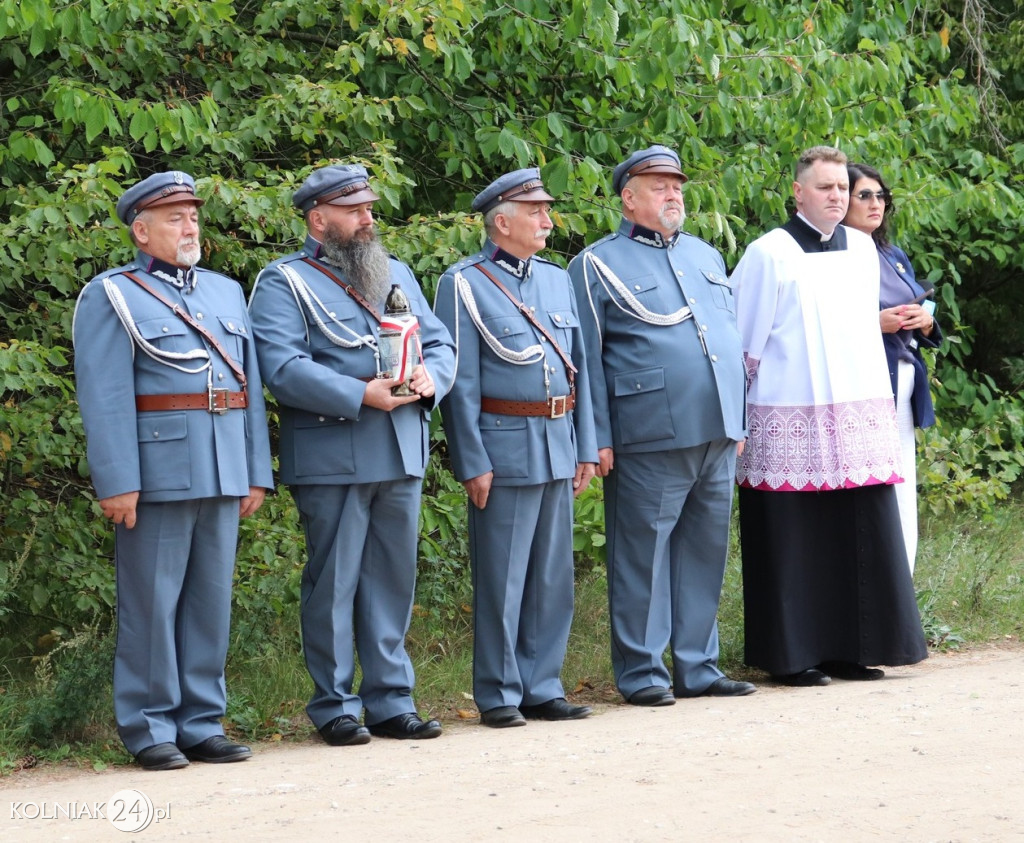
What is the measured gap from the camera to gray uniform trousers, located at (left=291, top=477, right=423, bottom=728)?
5422 millimetres

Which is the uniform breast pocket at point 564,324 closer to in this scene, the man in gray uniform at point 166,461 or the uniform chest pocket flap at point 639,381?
the uniform chest pocket flap at point 639,381

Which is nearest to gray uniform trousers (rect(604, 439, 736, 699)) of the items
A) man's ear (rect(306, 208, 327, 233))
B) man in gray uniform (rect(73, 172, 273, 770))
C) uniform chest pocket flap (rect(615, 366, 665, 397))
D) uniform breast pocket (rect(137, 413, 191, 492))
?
uniform chest pocket flap (rect(615, 366, 665, 397))

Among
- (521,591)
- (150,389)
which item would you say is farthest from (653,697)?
(150,389)

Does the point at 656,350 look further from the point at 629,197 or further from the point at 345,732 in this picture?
the point at 345,732

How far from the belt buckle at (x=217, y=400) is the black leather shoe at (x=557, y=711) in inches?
64.4

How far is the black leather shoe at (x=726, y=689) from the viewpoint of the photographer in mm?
6141

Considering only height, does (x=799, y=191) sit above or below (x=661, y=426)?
above

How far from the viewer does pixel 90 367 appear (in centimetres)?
510

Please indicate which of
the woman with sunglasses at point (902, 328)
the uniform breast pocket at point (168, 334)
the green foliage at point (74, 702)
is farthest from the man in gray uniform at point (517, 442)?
the woman with sunglasses at point (902, 328)

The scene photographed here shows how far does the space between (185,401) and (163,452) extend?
19 centimetres

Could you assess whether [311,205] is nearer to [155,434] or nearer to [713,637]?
[155,434]

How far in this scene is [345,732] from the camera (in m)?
5.35

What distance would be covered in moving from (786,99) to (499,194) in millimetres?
2298

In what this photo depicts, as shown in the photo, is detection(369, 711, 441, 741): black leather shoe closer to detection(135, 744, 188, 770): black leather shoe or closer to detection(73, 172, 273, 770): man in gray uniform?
detection(73, 172, 273, 770): man in gray uniform
